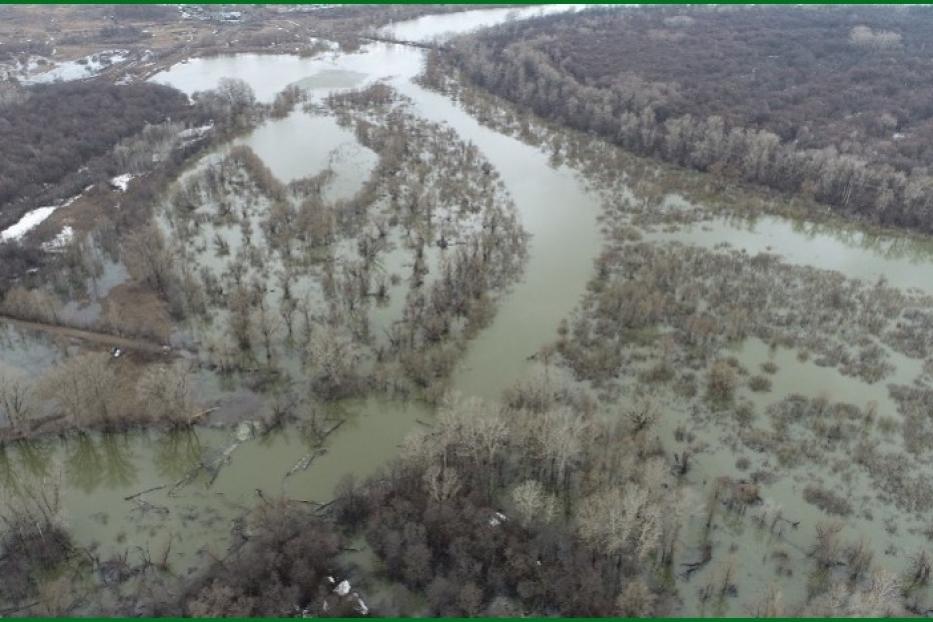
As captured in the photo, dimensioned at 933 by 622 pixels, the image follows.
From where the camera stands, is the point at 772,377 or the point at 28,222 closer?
the point at 772,377

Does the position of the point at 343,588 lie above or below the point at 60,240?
below

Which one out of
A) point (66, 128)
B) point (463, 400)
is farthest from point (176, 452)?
point (66, 128)

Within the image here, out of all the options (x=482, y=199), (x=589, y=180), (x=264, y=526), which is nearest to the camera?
(x=264, y=526)

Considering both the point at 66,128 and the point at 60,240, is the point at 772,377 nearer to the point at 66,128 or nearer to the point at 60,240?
the point at 60,240

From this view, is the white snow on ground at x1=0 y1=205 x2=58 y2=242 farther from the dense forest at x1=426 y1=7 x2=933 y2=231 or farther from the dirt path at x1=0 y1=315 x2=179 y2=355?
the dense forest at x1=426 y1=7 x2=933 y2=231

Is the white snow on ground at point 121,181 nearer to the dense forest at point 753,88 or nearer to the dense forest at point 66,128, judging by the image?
the dense forest at point 66,128

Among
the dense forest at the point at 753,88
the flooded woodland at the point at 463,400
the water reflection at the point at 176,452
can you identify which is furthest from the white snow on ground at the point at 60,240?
the dense forest at the point at 753,88

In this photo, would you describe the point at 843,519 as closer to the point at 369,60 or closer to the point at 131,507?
the point at 131,507

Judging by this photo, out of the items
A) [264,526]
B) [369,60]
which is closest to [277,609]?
[264,526]
